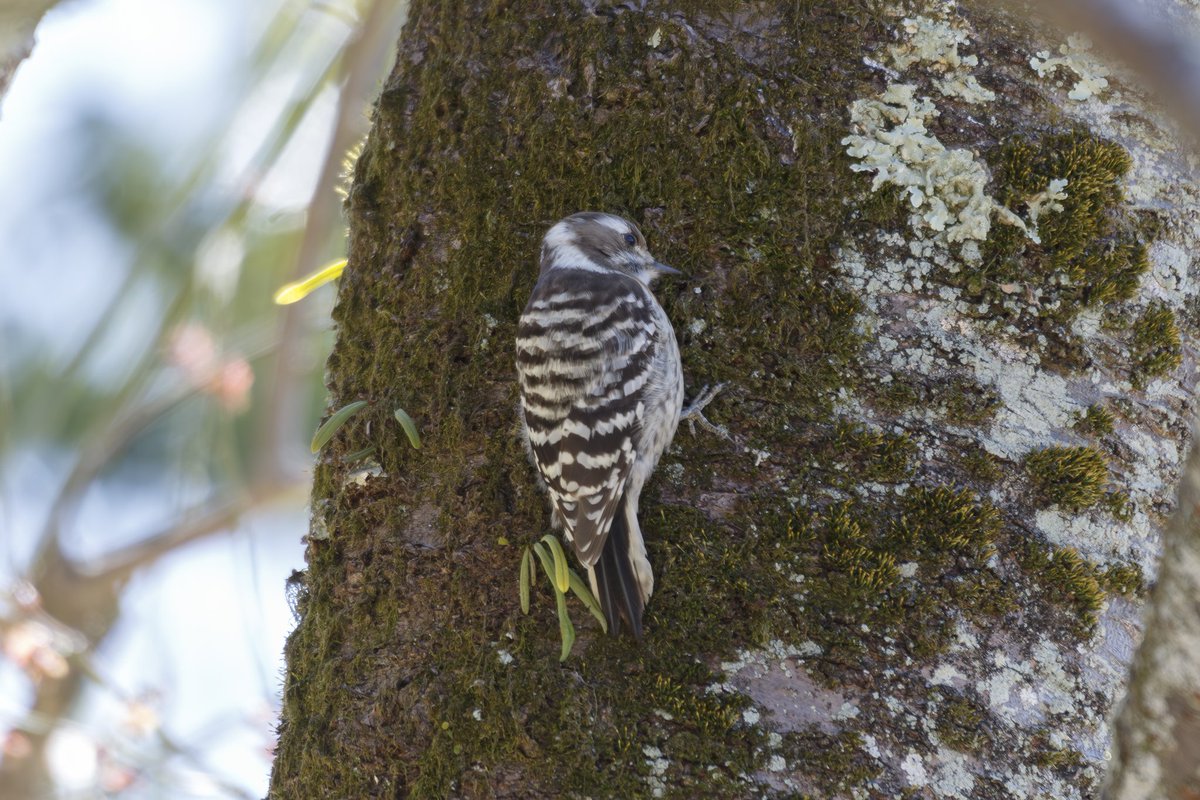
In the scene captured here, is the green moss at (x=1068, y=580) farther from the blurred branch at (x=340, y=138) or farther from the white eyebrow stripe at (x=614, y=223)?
the blurred branch at (x=340, y=138)

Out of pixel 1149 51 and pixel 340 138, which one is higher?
pixel 1149 51

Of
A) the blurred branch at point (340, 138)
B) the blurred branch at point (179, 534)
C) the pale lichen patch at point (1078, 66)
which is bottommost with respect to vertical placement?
the blurred branch at point (179, 534)

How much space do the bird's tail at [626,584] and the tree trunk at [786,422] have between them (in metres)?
0.03

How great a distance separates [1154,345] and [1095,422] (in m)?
0.23

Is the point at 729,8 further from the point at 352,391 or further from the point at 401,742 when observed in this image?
the point at 401,742

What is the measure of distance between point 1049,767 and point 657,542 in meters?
0.83

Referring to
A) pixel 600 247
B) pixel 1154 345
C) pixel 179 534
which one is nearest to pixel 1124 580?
pixel 1154 345

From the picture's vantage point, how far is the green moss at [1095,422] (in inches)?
86.5

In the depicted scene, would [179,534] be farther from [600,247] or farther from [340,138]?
[600,247]

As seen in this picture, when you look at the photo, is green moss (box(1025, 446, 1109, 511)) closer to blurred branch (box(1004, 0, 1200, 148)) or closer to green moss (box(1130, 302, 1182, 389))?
green moss (box(1130, 302, 1182, 389))

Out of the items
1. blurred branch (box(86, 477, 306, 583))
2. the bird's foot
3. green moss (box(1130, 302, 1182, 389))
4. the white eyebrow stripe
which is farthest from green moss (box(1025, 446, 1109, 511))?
blurred branch (box(86, 477, 306, 583))

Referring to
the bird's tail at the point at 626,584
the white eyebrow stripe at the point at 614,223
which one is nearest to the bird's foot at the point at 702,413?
the bird's tail at the point at 626,584

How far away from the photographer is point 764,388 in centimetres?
231

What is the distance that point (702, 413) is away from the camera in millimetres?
2299
